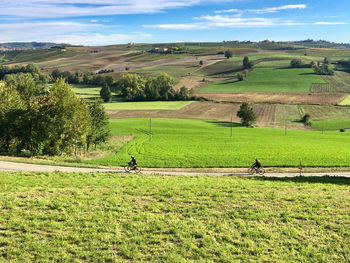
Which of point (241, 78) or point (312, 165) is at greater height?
point (241, 78)

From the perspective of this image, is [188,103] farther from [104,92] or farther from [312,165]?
[312,165]

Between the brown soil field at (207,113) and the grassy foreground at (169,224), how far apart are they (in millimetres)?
72226

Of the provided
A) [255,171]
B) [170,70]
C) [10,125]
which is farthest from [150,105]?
[255,171]

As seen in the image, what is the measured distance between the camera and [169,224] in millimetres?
14234

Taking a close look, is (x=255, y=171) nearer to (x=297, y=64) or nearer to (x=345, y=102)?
(x=345, y=102)

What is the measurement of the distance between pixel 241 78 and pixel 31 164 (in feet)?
473

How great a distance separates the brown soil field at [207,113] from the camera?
94438 mm

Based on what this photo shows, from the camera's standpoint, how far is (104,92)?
122312mm

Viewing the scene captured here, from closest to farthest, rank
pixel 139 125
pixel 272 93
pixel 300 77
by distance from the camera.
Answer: pixel 139 125, pixel 272 93, pixel 300 77

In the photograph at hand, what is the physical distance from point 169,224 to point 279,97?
396ft

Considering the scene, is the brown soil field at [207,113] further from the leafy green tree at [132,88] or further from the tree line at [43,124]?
the tree line at [43,124]

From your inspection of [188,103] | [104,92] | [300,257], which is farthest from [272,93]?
[300,257]

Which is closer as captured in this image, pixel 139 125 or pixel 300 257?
pixel 300 257

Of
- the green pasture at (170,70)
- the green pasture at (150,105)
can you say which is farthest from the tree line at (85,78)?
the green pasture at (150,105)
